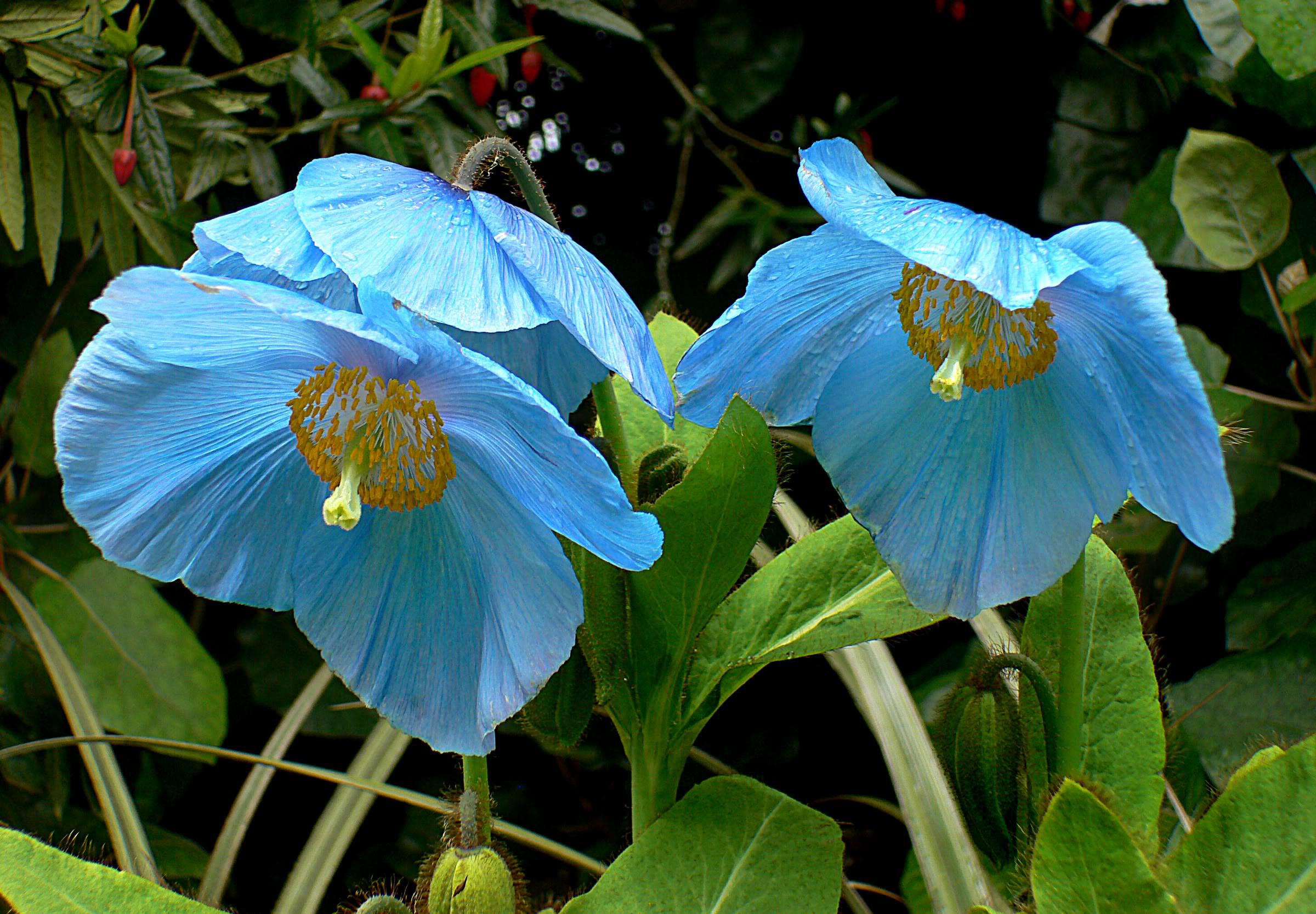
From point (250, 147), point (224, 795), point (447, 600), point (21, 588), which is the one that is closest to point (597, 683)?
point (447, 600)

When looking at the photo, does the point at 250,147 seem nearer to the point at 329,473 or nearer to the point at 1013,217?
the point at 329,473

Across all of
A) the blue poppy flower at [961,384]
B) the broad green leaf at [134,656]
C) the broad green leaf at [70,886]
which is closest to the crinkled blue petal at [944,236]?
the blue poppy flower at [961,384]

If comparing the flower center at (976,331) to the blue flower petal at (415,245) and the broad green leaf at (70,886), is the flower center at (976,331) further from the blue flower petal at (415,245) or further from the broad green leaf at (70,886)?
the broad green leaf at (70,886)

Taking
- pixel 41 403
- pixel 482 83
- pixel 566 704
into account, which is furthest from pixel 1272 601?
pixel 41 403

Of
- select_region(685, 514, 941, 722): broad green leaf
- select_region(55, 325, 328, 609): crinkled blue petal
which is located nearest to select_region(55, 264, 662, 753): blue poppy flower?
select_region(55, 325, 328, 609): crinkled blue petal

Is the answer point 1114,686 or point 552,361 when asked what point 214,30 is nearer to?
point 552,361

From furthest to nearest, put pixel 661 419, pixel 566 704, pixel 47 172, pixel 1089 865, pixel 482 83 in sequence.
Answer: pixel 482 83
pixel 47 172
pixel 661 419
pixel 566 704
pixel 1089 865
